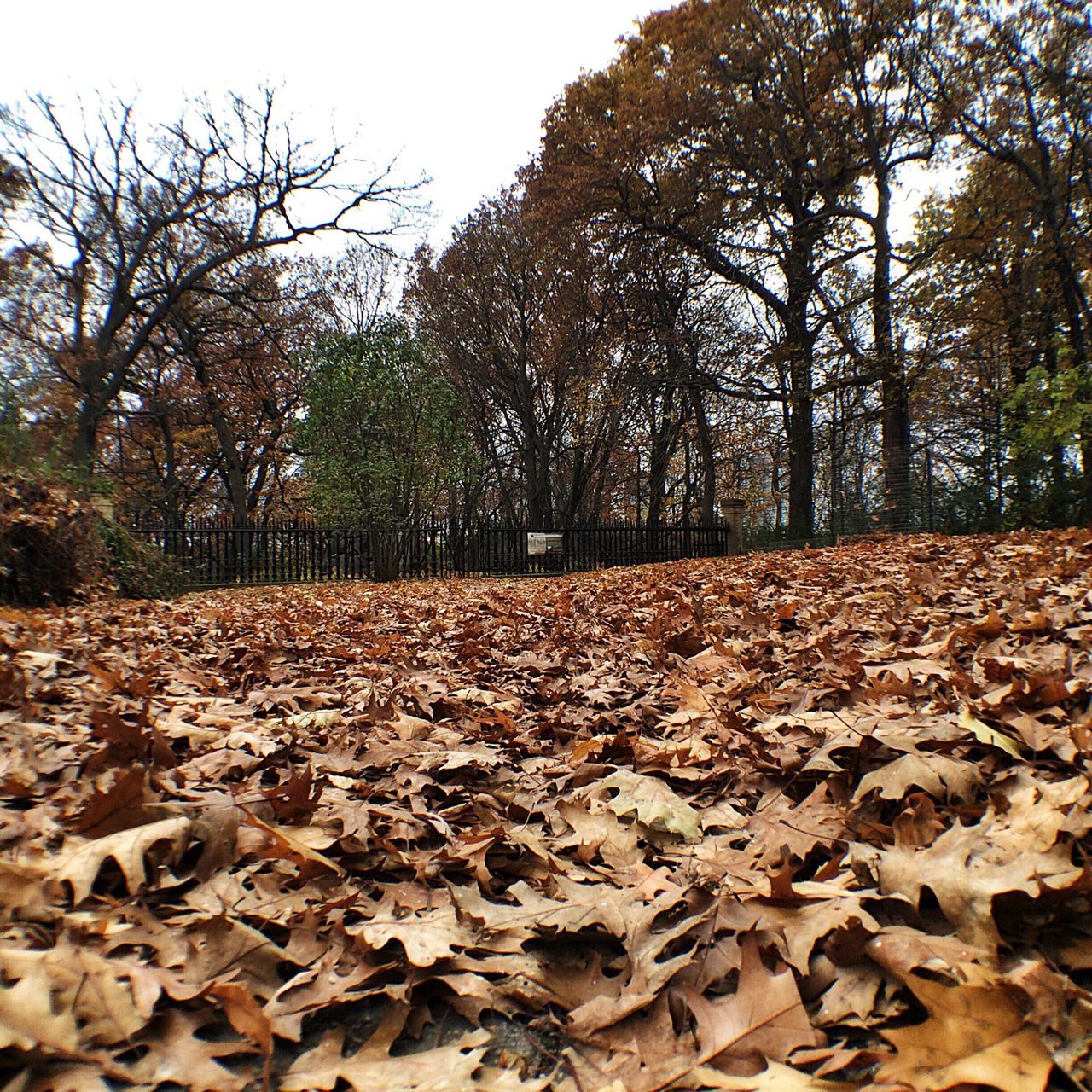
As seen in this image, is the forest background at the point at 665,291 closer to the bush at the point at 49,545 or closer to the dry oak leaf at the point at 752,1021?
the bush at the point at 49,545

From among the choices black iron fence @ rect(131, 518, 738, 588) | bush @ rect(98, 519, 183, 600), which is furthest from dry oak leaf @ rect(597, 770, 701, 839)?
black iron fence @ rect(131, 518, 738, 588)

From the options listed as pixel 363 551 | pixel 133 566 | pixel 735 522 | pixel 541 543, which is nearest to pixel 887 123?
pixel 735 522

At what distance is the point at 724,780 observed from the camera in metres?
1.96

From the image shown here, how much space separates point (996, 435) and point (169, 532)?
54.5 feet

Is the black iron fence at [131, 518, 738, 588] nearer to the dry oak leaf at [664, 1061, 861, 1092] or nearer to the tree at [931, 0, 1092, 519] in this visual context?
the tree at [931, 0, 1092, 519]

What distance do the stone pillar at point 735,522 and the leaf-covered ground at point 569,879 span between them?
47.9ft

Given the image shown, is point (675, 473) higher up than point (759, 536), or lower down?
higher up

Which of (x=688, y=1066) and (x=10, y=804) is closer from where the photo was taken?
(x=688, y=1066)

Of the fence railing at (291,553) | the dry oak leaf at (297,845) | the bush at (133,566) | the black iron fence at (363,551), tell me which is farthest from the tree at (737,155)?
the dry oak leaf at (297,845)

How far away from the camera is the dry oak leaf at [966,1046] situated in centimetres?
83

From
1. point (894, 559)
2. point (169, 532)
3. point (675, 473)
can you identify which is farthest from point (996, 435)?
point (675, 473)

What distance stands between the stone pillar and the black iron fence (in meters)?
0.05

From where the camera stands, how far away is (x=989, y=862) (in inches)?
48.5

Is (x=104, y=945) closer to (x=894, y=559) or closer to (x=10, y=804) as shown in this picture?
(x=10, y=804)
